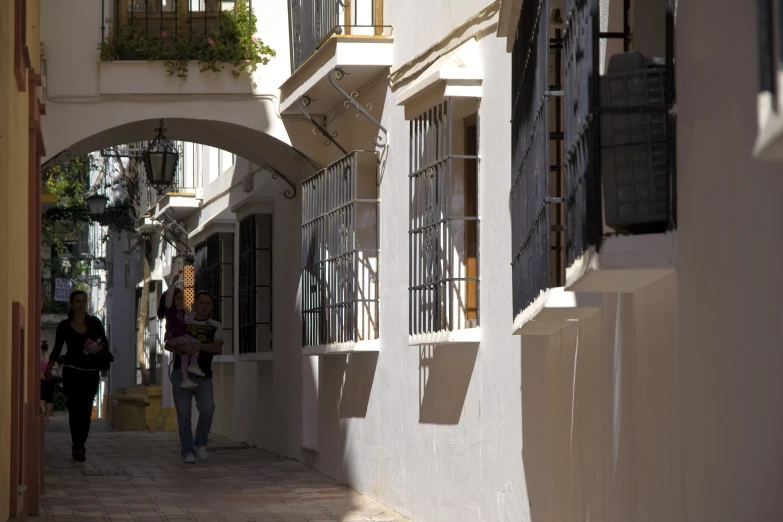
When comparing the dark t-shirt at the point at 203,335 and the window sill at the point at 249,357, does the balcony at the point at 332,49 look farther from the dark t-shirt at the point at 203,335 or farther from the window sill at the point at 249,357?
the window sill at the point at 249,357

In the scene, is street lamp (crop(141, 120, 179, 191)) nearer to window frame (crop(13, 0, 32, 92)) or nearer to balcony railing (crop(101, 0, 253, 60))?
balcony railing (crop(101, 0, 253, 60))

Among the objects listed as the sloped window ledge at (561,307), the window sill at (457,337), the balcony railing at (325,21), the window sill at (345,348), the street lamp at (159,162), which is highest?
the balcony railing at (325,21)

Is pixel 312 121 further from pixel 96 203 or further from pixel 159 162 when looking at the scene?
pixel 96 203

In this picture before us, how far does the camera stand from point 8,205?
833 cm

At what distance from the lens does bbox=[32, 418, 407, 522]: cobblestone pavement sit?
32.9 feet

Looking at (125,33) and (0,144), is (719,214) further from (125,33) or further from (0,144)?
(125,33)

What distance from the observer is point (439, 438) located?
9.02 meters

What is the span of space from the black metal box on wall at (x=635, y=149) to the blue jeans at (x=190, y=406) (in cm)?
1031

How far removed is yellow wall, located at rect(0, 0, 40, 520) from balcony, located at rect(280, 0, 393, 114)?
261cm

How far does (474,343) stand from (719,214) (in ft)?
15.9

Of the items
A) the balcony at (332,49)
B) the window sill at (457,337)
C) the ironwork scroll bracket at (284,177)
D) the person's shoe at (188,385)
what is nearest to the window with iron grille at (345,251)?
the balcony at (332,49)

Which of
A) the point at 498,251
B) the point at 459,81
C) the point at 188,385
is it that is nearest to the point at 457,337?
the point at 498,251

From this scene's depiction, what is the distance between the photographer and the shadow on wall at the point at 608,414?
13.9ft

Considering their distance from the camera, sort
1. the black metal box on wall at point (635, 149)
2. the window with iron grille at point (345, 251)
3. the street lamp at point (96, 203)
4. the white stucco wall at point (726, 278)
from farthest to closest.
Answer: the street lamp at point (96, 203) → the window with iron grille at point (345, 251) → the black metal box on wall at point (635, 149) → the white stucco wall at point (726, 278)
